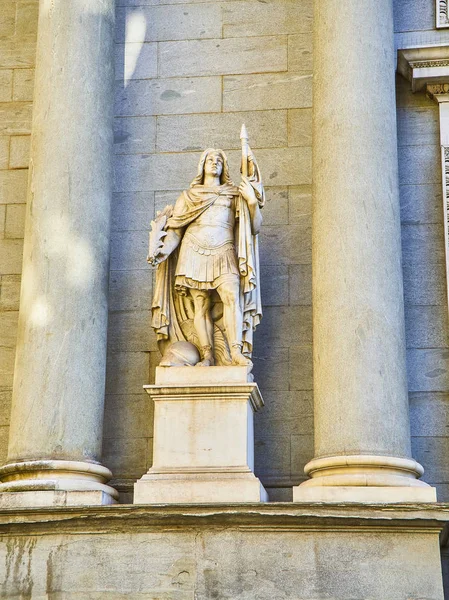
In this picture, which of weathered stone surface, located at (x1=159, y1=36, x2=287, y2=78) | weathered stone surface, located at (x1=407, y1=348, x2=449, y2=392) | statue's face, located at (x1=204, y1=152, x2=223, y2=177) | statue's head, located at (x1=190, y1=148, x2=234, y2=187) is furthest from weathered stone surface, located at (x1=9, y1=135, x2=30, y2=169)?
weathered stone surface, located at (x1=407, y1=348, x2=449, y2=392)

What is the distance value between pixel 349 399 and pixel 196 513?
6.33 feet

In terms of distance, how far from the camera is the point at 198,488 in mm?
10648

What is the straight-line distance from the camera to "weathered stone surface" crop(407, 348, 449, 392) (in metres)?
12.1

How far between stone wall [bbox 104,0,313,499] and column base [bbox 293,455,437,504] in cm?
114

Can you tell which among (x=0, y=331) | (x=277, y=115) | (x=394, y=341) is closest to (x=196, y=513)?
(x=394, y=341)

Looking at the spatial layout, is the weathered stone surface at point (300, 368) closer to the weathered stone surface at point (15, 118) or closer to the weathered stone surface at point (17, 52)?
the weathered stone surface at point (15, 118)

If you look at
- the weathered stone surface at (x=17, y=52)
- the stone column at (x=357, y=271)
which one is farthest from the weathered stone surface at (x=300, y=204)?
the weathered stone surface at (x=17, y=52)

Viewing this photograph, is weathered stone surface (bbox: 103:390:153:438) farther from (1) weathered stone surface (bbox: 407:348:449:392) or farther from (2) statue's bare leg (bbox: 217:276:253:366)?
(1) weathered stone surface (bbox: 407:348:449:392)

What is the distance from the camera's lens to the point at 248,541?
10.2 metres

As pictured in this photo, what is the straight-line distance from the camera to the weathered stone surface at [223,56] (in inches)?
535

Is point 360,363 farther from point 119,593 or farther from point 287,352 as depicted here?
point 119,593

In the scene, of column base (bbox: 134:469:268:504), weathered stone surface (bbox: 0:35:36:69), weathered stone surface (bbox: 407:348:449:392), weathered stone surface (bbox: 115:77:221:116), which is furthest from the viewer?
weathered stone surface (bbox: 0:35:36:69)

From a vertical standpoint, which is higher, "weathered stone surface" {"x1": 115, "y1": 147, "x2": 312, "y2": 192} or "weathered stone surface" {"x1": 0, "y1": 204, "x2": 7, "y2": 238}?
"weathered stone surface" {"x1": 115, "y1": 147, "x2": 312, "y2": 192}

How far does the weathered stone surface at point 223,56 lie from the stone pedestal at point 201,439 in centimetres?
417
